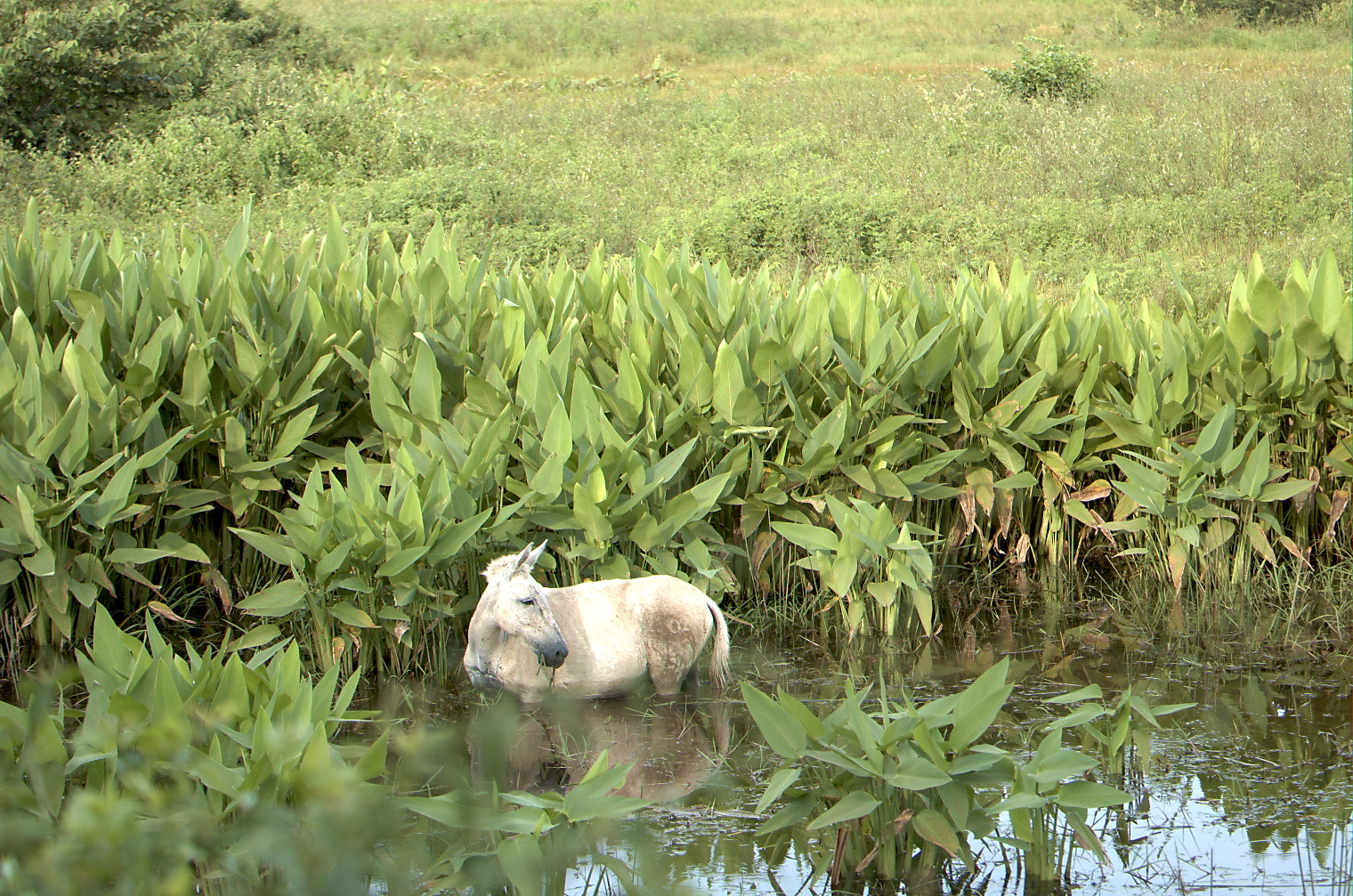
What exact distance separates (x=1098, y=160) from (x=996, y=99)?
9.11 ft

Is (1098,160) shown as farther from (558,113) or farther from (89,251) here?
(89,251)

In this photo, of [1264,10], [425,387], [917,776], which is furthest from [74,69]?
[1264,10]

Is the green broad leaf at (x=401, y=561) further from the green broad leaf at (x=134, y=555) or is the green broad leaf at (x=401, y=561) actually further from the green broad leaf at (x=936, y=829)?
the green broad leaf at (x=936, y=829)

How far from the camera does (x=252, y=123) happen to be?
13.5m

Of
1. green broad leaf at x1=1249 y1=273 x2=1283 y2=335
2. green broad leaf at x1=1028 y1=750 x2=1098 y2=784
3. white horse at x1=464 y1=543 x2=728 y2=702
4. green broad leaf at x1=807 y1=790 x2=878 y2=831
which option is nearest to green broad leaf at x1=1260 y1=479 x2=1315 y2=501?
green broad leaf at x1=1249 y1=273 x2=1283 y2=335

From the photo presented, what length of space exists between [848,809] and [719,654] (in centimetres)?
107

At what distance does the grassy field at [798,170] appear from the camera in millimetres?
10586

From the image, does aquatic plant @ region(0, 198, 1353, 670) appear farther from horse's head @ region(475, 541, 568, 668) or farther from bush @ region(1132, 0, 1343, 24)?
bush @ region(1132, 0, 1343, 24)

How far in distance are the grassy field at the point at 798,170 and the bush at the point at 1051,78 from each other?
34 cm

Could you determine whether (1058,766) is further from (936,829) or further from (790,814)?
(790,814)

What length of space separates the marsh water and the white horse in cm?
9

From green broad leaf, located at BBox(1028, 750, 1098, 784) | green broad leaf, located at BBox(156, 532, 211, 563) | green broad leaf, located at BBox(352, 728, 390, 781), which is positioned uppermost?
green broad leaf, located at BBox(352, 728, 390, 781)

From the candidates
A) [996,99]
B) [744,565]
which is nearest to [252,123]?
[996,99]

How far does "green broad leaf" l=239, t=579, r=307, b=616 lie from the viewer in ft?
10.4
